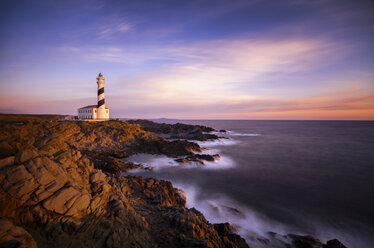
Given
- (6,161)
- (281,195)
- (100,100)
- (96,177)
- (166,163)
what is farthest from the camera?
(100,100)

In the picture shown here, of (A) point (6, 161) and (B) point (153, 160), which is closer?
(A) point (6, 161)

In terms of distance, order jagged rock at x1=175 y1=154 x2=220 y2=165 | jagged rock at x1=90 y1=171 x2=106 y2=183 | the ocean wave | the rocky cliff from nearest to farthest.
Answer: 1. the rocky cliff
2. jagged rock at x1=90 y1=171 x2=106 y2=183
3. the ocean wave
4. jagged rock at x1=175 y1=154 x2=220 y2=165

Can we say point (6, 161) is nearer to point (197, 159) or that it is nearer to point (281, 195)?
point (281, 195)

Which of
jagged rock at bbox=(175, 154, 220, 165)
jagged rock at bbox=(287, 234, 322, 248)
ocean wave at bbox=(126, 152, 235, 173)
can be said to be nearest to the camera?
jagged rock at bbox=(287, 234, 322, 248)

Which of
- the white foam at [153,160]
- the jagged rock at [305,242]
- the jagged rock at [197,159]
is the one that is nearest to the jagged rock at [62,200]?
the jagged rock at [305,242]

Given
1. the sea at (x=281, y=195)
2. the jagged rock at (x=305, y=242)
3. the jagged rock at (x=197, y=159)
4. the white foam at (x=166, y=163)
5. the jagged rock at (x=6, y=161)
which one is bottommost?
the sea at (x=281, y=195)

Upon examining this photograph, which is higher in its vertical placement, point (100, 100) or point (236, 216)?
point (100, 100)

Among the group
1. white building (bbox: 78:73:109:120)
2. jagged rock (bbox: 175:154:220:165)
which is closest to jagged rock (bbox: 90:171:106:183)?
jagged rock (bbox: 175:154:220:165)

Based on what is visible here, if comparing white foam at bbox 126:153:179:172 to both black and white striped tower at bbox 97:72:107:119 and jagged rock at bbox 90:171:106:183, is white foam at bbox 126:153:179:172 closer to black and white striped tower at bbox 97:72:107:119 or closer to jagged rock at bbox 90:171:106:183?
jagged rock at bbox 90:171:106:183

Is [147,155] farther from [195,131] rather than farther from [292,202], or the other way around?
[195,131]

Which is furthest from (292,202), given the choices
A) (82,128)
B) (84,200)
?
(82,128)

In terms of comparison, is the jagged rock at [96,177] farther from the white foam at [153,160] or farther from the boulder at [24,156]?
the white foam at [153,160]

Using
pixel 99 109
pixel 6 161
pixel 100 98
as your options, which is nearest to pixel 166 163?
pixel 6 161

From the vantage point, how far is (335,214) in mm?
7719
